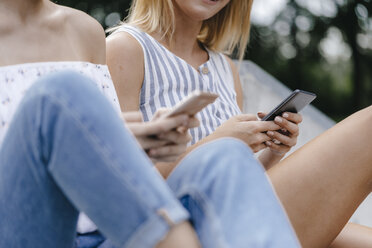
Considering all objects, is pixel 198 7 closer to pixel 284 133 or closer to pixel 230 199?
pixel 284 133

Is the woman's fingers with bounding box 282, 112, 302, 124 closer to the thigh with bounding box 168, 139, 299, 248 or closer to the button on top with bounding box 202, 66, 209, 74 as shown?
the button on top with bounding box 202, 66, 209, 74

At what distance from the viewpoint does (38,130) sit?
819 mm

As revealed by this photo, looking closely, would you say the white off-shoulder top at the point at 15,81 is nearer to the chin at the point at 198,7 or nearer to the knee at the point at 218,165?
the knee at the point at 218,165

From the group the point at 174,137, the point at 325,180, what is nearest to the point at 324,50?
the point at 325,180

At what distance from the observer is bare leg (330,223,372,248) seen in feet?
4.79

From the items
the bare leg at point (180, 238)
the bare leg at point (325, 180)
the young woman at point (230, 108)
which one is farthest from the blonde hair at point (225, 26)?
the bare leg at point (180, 238)

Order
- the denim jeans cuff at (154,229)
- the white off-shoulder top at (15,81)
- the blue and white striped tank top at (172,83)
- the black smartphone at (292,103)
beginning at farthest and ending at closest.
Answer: the blue and white striped tank top at (172,83)
the black smartphone at (292,103)
the white off-shoulder top at (15,81)
the denim jeans cuff at (154,229)

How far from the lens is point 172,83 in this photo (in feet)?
5.52

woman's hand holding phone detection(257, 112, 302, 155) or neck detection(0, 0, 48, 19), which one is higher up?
neck detection(0, 0, 48, 19)

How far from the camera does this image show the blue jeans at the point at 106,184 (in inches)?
31.0

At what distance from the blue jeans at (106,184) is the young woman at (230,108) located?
0.45m

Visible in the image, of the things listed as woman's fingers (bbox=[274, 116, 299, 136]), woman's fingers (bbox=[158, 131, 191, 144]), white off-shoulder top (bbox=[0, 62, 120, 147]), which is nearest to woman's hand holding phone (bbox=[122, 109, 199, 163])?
woman's fingers (bbox=[158, 131, 191, 144])

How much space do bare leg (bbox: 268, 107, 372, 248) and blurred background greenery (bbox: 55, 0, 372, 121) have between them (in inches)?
230

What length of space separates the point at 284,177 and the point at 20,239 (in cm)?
70
